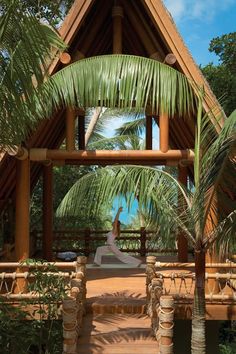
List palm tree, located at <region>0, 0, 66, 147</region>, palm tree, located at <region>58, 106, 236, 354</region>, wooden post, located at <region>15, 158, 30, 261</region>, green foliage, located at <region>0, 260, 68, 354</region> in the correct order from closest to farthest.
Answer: palm tree, located at <region>0, 0, 66, 147</region>, palm tree, located at <region>58, 106, 236, 354</region>, green foliage, located at <region>0, 260, 68, 354</region>, wooden post, located at <region>15, 158, 30, 261</region>

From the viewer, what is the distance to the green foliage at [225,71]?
13.5 metres

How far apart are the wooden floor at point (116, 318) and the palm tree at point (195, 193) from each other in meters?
1.01

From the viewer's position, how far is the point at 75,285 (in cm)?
621

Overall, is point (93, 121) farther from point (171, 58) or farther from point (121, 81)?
point (121, 81)

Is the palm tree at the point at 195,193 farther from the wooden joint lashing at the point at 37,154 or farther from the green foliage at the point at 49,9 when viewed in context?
the green foliage at the point at 49,9

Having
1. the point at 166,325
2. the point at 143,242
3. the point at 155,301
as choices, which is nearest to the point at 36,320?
the point at 155,301

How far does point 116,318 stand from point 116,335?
77 centimetres

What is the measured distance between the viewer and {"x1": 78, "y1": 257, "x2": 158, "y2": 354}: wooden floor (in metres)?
6.10

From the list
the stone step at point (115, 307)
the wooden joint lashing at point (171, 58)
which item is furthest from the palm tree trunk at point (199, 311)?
the wooden joint lashing at point (171, 58)

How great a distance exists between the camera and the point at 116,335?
6430 mm

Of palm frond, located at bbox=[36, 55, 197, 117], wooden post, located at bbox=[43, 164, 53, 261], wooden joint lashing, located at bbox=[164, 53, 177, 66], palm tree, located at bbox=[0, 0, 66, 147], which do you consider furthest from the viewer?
wooden post, located at bbox=[43, 164, 53, 261]

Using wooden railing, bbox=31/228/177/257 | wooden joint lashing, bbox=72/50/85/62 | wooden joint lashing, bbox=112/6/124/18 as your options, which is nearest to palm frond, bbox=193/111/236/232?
wooden joint lashing, bbox=72/50/85/62

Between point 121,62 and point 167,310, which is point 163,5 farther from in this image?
point 167,310

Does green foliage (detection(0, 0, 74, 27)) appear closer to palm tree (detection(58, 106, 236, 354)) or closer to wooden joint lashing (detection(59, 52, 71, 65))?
wooden joint lashing (detection(59, 52, 71, 65))
